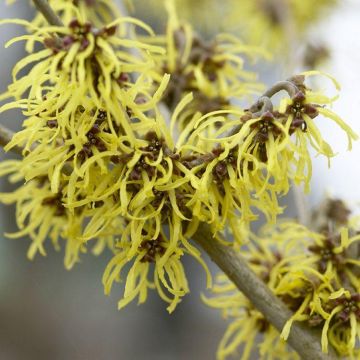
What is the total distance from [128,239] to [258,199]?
0.66 ft

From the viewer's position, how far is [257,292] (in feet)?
3.34

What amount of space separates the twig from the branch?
348 mm

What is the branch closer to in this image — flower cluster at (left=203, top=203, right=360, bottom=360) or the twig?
flower cluster at (left=203, top=203, right=360, bottom=360)

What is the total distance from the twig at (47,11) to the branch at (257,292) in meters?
0.35

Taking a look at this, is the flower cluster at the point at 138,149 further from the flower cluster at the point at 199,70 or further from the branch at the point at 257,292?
the flower cluster at the point at 199,70

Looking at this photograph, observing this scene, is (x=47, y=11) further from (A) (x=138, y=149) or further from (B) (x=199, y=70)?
(B) (x=199, y=70)

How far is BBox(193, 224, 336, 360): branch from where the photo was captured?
1010 mm

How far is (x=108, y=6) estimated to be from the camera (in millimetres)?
1436

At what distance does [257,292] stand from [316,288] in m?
0.10

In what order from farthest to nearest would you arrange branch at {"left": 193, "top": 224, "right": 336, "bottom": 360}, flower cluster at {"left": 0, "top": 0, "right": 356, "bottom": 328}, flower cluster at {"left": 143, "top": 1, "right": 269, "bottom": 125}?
1. flower cluster at {"left": 143, "top": 1, "right": 269, "bottom": 125}
2. branch at {"left": 193, "top": 224, "right": 336, "bottom": 360}
3. flower cluster at {"left": 0, "top": 0, "right": 356, "bottom": 328}

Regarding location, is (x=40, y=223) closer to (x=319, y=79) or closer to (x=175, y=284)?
(x=175, y=284)

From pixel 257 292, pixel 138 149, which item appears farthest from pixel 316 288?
pixel 138 149

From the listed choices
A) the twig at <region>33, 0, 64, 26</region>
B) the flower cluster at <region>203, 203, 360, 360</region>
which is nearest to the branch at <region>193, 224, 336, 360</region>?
the flower cluster at <region>203, 203, 360, 360</region>

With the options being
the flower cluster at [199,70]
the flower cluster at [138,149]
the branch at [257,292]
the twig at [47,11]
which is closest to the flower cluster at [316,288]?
the branch at [257,292]
